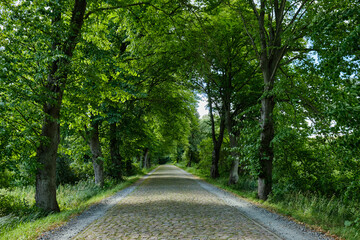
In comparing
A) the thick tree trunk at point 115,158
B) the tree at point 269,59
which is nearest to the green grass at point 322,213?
the tree at point 269,59

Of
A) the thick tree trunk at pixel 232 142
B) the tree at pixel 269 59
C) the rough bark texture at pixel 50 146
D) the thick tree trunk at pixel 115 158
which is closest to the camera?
the rough bark texture at pixel 50 146

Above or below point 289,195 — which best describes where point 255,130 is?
above

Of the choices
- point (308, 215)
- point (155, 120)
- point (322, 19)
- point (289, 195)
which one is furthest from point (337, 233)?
point (155, 120)

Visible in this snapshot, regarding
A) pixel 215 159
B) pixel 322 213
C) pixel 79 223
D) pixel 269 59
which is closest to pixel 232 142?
pixel 215 159

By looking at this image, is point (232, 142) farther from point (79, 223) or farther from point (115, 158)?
point (79, 223)

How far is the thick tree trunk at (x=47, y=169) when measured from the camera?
8.05 meters

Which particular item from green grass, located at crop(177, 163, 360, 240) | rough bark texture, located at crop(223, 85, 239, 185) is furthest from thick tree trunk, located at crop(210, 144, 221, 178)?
green grass, located at crop(177, 163, 360, 240)

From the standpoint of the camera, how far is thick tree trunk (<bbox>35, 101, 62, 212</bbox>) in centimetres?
805

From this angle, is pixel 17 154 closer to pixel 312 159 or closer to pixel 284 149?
pixel 284 149

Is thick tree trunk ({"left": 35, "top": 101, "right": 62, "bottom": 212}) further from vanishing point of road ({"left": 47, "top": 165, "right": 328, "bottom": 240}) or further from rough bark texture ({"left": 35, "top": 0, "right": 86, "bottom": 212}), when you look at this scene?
vanishing point of road ({"left": 47, "top": 165, "right": 328, "bottom": 240})

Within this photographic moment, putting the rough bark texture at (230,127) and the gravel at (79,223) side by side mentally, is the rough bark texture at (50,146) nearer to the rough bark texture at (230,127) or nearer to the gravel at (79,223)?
the gravel at (79,223)

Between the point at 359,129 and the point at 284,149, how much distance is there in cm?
597

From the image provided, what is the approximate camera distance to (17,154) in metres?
6.79

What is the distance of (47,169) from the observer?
321 inches
